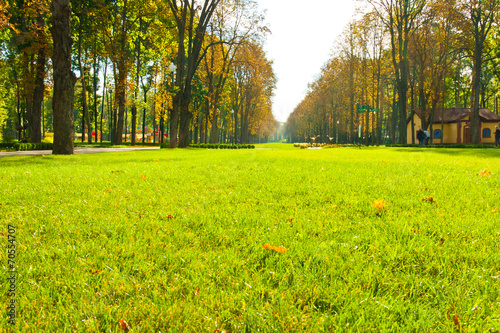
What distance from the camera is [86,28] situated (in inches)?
917

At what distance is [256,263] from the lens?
2125 mm

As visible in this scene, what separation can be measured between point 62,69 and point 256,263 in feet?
45.1

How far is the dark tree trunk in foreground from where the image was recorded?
11859 mm

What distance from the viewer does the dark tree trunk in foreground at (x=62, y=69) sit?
11.9 m

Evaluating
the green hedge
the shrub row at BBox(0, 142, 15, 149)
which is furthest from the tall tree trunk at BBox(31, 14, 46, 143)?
the green hedge

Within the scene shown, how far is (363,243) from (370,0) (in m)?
32.3

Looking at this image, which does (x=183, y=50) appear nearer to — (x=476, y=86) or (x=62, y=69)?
(x=62, y=69)

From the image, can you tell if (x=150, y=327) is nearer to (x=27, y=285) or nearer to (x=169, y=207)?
(x=27, y=285)

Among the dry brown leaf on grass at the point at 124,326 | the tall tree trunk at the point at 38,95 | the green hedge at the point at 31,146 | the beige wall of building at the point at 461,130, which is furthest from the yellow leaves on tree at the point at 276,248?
the beige wall of building at the point at 461,130

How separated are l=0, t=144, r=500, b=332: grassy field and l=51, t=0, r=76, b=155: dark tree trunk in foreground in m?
9.72

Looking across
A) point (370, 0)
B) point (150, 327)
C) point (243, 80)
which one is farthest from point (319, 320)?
point (243, 80)

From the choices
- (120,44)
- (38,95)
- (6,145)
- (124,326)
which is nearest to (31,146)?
(6,145)

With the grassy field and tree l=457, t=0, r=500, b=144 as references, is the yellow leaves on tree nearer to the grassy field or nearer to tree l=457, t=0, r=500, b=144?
the grassy field

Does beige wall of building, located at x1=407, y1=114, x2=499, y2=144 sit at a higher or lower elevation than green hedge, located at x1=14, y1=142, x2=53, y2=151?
higher
